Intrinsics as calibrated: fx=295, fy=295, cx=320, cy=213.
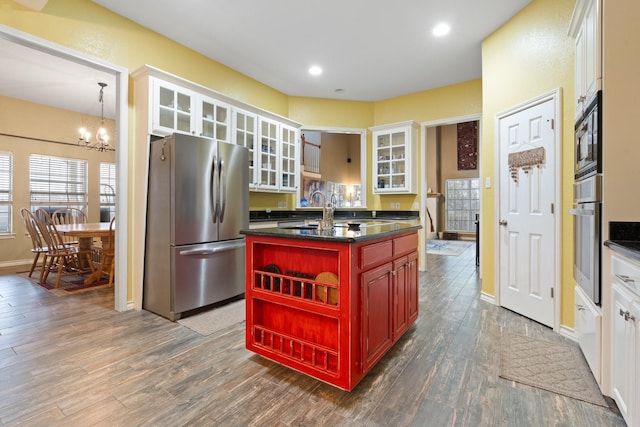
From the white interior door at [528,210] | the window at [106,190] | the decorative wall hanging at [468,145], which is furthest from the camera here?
the decorative wall hanging at [468,145]

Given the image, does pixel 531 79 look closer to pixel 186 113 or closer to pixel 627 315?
pixel 627 315

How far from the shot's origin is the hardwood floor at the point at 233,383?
1524 mm

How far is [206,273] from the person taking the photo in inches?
122

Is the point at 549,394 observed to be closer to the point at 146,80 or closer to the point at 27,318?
the point at 146,80

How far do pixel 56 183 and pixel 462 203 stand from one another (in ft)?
34.9

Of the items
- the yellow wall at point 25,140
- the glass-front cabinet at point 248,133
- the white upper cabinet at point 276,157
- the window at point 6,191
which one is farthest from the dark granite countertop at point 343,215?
the window at point 6,191

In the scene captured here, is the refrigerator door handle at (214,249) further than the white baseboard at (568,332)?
Yes

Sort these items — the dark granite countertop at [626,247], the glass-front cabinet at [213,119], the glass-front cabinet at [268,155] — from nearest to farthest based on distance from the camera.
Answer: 1. the dark granite countertop at [626,247]
2. the glass-front cabinet at [213,119]
3. the glass-front cabinet at [268,155]

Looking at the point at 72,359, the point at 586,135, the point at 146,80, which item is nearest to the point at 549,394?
the point at 586,135

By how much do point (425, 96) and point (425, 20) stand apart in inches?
79.2

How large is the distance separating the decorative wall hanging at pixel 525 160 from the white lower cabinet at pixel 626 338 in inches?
57.5

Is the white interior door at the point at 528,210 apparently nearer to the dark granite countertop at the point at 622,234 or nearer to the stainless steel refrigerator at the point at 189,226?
the dark granite countertop at the point at 622,234

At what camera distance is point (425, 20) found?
3117 mm

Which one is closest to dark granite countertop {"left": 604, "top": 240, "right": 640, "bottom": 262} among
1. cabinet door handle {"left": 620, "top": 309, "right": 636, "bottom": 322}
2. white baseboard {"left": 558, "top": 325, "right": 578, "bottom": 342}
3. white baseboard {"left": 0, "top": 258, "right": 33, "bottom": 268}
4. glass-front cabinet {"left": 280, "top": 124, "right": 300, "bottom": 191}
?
cabinet door handle {"left": 620, "top": 309, "right": 636, "bottom": 322}
